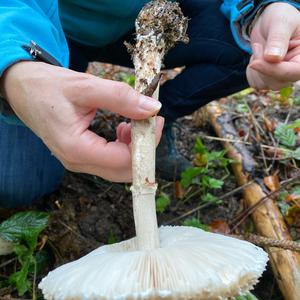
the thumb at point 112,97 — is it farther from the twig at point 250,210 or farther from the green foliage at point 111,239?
the twig at point 250,210

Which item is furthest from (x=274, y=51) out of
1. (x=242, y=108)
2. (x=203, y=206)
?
(x=242, y=108)

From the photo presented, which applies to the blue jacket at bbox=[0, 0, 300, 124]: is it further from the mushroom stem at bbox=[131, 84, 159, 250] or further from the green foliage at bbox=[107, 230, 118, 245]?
the green foliage at bbox=[107, 230, 118, 245]

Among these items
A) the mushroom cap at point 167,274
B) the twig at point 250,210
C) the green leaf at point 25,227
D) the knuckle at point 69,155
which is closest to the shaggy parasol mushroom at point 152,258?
the mushroom cap at point 167,274

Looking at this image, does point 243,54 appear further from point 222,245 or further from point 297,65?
point 222,245

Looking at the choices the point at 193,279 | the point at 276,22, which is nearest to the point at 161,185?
the point at 276,22

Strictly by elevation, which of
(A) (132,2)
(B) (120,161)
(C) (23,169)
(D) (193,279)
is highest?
(A) (132,2)

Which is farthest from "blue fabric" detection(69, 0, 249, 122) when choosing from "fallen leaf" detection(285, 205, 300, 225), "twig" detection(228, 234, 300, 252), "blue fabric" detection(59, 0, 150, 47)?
"twig" detection(228, 234, 300, 252)
